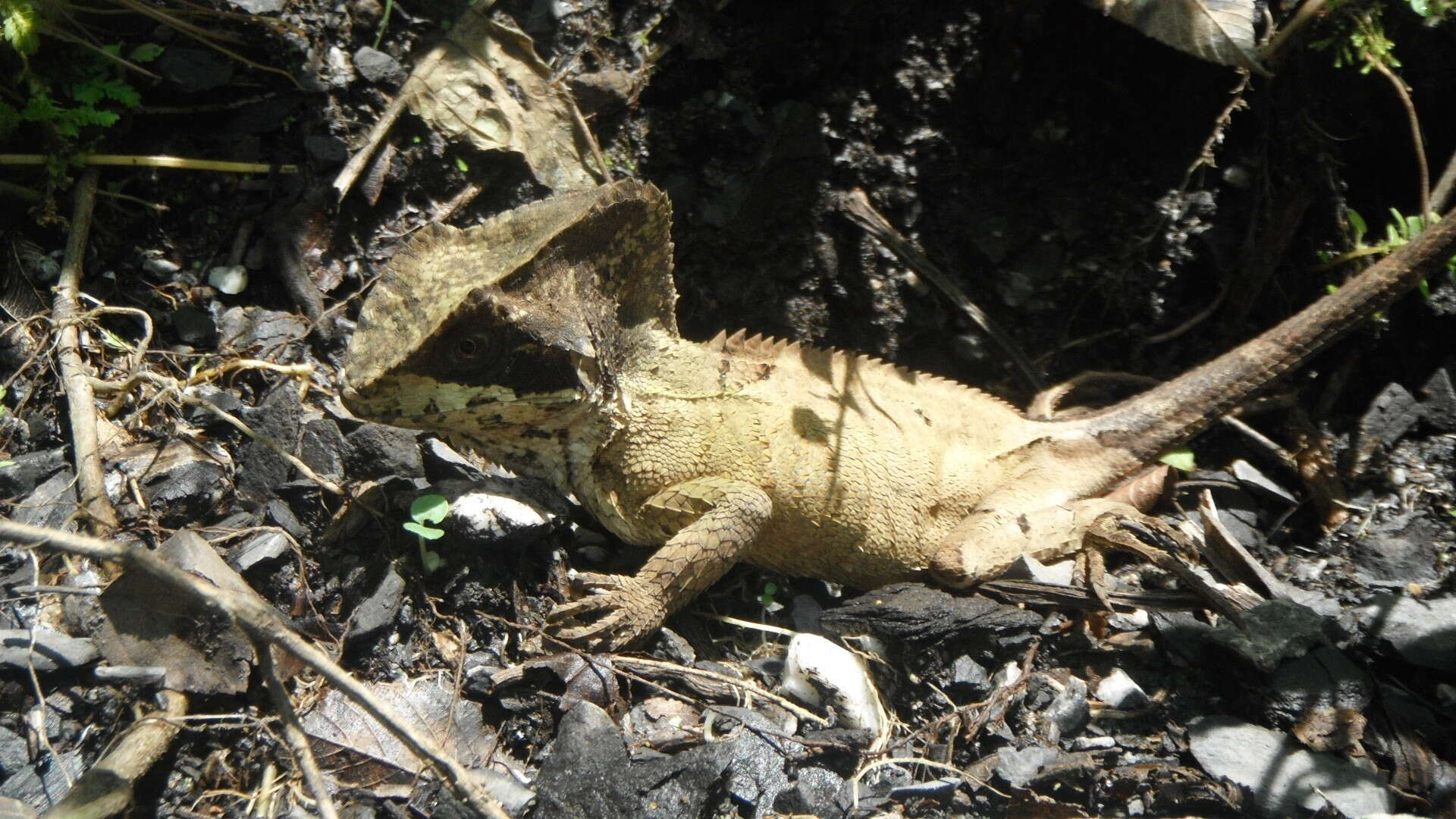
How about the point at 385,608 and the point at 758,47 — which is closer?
the point at 385,608

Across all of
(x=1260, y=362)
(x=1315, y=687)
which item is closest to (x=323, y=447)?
(x=1315, y=687)

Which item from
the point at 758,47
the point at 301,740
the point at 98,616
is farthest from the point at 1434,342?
the point at 98,616

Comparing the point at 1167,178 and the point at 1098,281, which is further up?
the point at 1167,178

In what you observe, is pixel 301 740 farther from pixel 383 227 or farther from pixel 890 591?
pixel 383 227

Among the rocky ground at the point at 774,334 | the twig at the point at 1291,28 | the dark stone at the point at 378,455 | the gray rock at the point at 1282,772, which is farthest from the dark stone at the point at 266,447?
the twig at the point at 1291,28

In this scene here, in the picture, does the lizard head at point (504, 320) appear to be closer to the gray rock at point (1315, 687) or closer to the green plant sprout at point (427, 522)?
the green plant sprout at point (427, 522)

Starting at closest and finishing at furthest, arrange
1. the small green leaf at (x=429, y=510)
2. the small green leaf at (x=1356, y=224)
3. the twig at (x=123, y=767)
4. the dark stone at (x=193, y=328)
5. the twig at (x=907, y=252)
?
the twig at (x=123, y=767) → the small green leaf at (x=429, y=510) → the dark stone at (x=193, y=328) → the small green leaf at (x=1356, y=224) → the twig at (x=907, y=252)

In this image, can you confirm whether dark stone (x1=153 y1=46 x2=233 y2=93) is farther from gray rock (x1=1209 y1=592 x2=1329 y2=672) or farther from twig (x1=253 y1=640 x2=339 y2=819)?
gray rock (x1=1209 y1=592 x2=1329 y2=672)

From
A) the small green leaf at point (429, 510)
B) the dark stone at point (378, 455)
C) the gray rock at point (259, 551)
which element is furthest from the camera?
the dark stone at point (378, 455)
